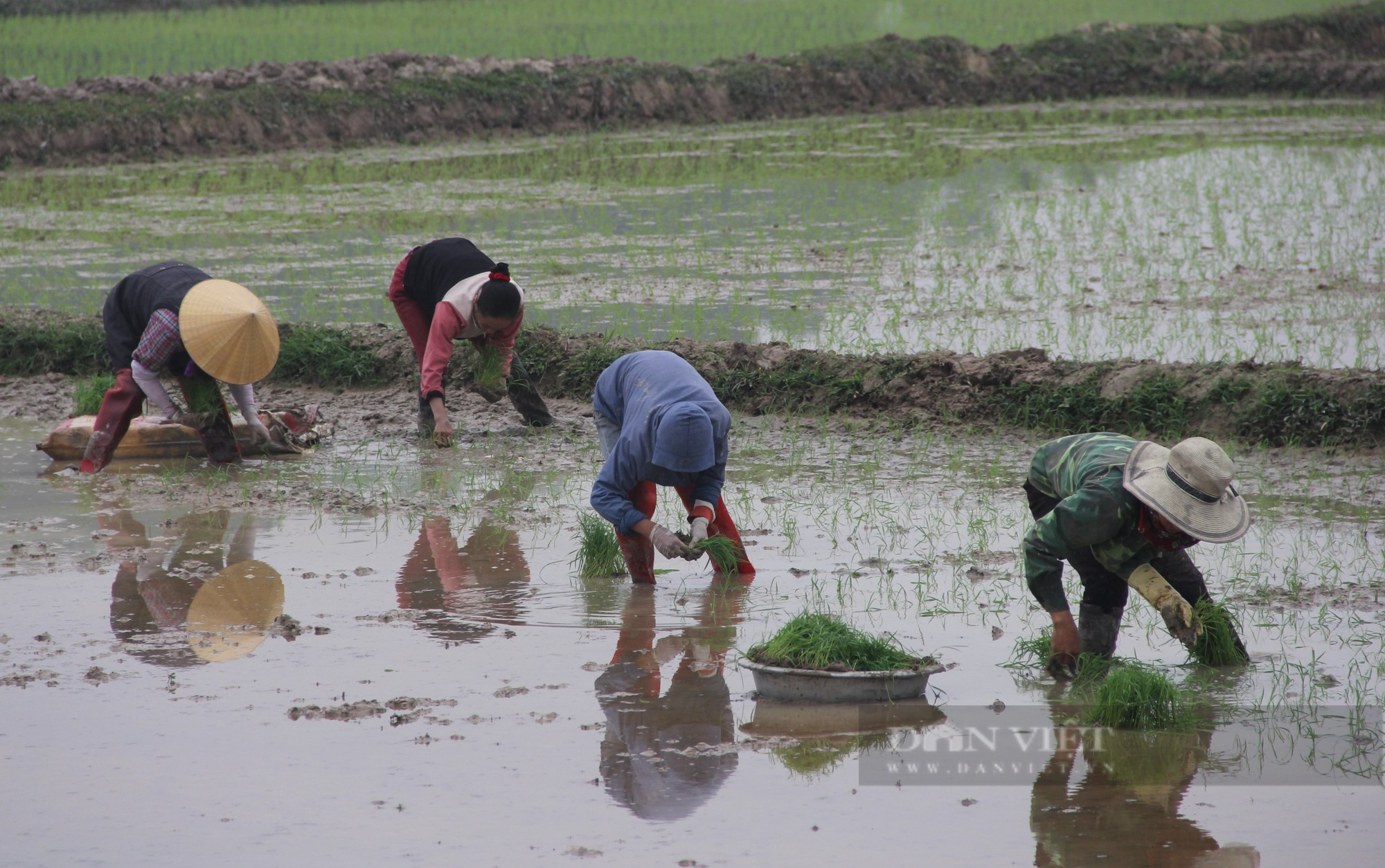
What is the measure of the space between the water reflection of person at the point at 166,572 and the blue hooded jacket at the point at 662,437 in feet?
4.54

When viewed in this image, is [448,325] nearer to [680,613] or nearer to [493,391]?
[493,391]

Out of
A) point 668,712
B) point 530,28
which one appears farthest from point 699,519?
point 530,28

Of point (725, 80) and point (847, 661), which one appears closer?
point (847, 661)

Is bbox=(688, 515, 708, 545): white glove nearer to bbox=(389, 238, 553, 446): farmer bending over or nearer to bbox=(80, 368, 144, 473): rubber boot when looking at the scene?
bbox=(389, 238, 553, 446): farmer bending over

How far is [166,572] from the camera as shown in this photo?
212 inches

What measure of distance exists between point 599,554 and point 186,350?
246 centimetres

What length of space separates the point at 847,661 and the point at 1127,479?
0.93m

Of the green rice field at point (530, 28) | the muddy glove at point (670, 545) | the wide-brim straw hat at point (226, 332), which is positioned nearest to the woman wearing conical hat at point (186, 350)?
the wide-brim straw hat at point (226, 332)

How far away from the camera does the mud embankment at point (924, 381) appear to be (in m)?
6.60

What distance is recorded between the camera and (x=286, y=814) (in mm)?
3354

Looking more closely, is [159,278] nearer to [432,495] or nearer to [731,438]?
[432,495]

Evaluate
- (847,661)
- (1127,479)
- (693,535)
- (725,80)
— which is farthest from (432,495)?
(725,80)

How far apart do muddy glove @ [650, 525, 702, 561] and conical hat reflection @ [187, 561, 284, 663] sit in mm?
1359

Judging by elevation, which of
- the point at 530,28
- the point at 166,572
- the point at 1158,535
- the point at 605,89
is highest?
the point at 530,28
